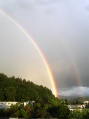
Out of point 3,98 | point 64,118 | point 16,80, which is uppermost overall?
point 16,80

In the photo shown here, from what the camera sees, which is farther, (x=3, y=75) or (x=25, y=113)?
(x=3, y=75)

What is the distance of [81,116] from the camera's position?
4503 centimetres

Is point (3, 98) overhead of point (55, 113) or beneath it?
overhead

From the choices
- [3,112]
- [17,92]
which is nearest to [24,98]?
[17,92]

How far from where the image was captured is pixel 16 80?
10844 centimetres

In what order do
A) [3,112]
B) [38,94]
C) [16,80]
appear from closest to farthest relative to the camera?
[3,112] → [38,94] → [16,80]

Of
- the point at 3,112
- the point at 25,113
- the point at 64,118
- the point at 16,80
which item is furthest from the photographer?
the point at 16,80

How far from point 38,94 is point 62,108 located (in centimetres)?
5557

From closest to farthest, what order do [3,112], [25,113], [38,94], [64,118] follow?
[64,118] < [25,113] < [3,112] < [38,94]

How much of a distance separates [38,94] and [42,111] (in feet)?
182

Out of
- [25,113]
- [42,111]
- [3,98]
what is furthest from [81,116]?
[3,98]

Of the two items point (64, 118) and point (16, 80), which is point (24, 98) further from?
point (64, 118)

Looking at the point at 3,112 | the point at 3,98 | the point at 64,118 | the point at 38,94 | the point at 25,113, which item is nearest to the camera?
the point at 64,118

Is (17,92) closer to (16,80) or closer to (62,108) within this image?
(16,80)
